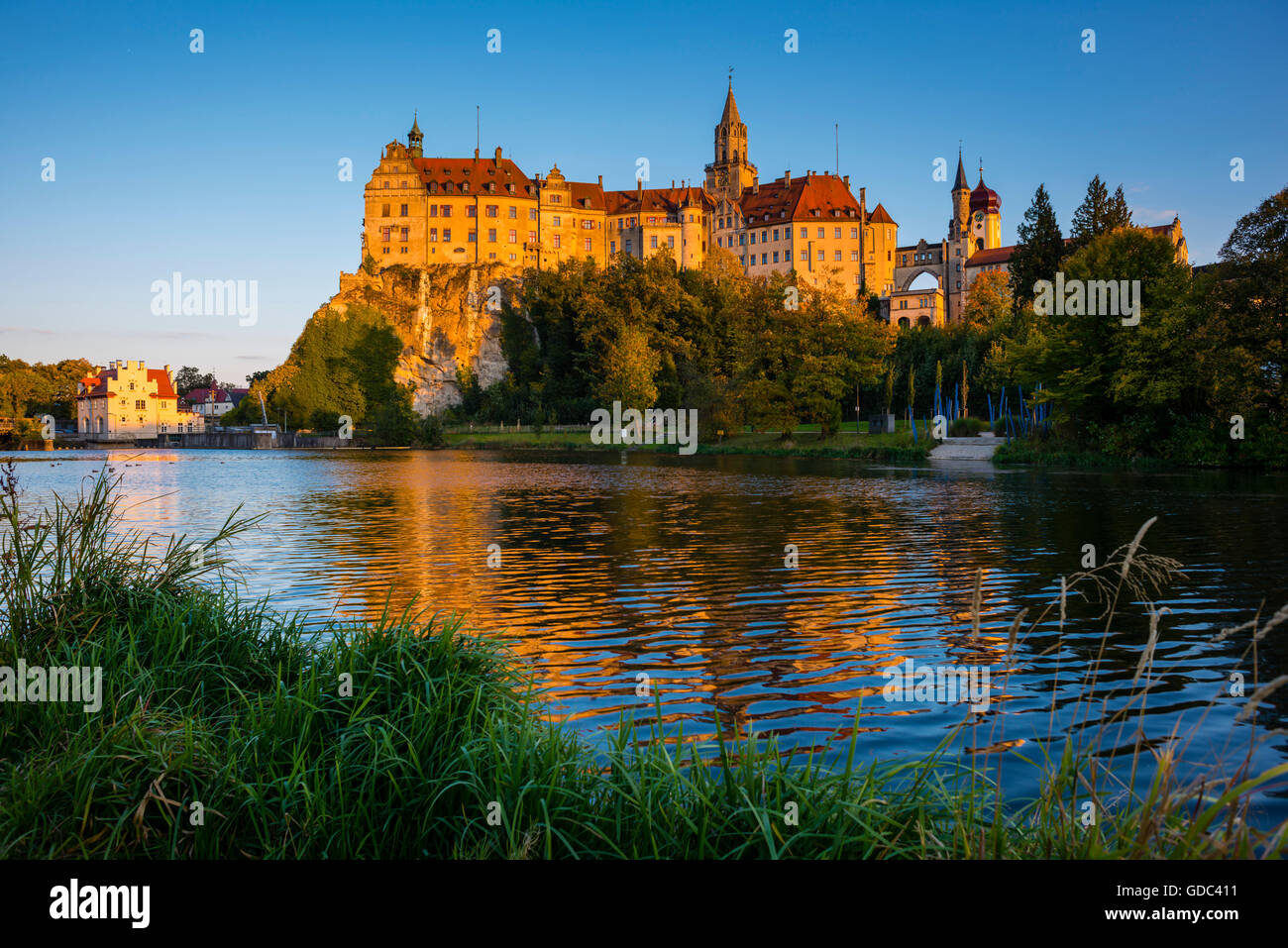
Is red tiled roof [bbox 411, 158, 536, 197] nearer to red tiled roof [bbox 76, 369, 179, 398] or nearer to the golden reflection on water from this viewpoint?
red tiled roof [bbox 76, 369, 179, 398]

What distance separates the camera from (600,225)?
156000 millimetres

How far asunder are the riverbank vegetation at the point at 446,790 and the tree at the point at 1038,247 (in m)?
82.0

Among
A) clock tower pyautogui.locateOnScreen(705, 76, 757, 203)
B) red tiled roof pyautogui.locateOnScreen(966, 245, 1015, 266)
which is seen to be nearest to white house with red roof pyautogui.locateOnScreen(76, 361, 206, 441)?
clock tower pyautogui.locateOnScreen(705, 76, 757, 203)

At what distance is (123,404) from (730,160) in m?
108

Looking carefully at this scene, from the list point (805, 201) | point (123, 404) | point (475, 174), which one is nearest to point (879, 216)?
point (805, 201)

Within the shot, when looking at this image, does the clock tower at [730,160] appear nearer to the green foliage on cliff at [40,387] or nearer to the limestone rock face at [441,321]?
the limestone rock face at [441,321]

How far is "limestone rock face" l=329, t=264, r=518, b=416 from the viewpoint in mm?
134625

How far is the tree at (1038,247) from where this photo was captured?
7975 cm

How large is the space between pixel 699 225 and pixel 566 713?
494 ft

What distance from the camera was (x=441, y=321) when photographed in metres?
136

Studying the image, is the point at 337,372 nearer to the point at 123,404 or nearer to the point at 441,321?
the point at 441,321

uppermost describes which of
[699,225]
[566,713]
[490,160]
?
[490,160]
